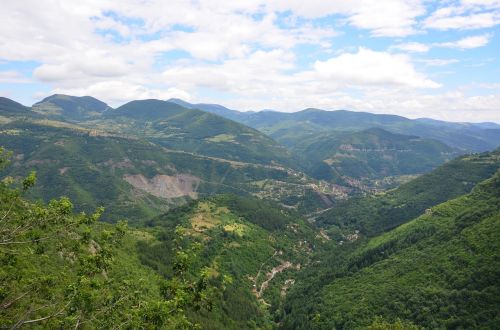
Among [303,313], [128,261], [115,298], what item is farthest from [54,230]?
[303,313]

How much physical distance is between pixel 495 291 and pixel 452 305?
14905 millimetres

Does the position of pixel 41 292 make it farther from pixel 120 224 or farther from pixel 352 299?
pixel 352 299

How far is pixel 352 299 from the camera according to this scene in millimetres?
Result: 174375

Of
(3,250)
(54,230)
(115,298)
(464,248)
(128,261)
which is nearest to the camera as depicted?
(3,250)

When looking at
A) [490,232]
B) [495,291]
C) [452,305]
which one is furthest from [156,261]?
[490,232]

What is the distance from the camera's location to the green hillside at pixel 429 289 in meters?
138

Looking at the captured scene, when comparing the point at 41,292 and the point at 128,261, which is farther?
the point at 128,261

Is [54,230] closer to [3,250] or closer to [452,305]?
[3,250]

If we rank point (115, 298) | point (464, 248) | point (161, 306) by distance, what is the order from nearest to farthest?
point (161, 306) < point (115, 298) < point (464, 248)

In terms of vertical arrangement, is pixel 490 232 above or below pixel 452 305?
above

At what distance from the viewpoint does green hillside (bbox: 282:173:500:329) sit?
138 m

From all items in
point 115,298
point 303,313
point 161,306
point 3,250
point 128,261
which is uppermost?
point 3,250

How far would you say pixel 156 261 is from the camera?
6909 inches

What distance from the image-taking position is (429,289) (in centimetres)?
15588
